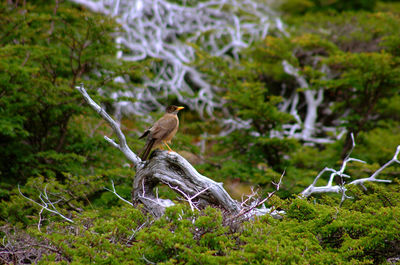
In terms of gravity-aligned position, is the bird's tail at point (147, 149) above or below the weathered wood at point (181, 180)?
above

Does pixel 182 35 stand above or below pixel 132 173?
above

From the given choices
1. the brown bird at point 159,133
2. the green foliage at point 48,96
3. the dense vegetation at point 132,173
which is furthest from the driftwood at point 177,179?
the green foliage at point 48,96

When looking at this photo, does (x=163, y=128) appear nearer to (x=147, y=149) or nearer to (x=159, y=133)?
(x=159, y=133)

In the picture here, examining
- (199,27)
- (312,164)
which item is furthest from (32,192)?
(199,27)

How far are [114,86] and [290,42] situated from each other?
19.7 ft

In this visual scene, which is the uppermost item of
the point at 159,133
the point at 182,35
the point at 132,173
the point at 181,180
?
the point at 159,133

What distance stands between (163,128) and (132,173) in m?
1.80

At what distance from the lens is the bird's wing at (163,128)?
14.7ft

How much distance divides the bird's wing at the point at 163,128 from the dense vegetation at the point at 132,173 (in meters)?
0.94

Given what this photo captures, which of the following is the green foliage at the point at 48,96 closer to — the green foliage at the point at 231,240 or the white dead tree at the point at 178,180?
the white dead tree at the point at 178,180

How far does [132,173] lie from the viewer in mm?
6031

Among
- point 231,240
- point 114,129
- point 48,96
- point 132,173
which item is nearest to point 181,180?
point 114,129

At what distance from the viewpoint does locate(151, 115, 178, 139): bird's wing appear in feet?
14.7

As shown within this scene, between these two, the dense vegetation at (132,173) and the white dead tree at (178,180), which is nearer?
the dense vegetation at (132,173)
